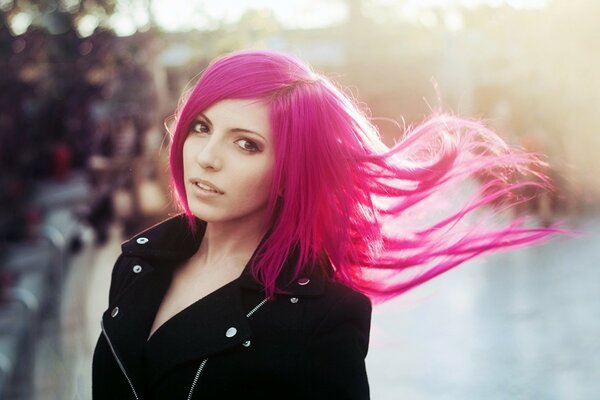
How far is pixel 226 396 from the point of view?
5.83 feet

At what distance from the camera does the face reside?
1846mm

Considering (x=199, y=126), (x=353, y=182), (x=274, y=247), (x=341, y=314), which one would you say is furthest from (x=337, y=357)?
(x=199, y=126)

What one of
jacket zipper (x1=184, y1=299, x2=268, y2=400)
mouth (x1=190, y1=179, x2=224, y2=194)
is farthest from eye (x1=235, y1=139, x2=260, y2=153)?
jacket zipper (x1=184, y1=299, x2=268, y2=400)

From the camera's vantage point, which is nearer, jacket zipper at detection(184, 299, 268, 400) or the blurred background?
jacket zipper at detection(184, 299, 268, 400)

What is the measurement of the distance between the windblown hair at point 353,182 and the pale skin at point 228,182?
0.03 m

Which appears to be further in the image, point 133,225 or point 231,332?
point 133,225

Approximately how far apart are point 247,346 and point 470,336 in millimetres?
5898

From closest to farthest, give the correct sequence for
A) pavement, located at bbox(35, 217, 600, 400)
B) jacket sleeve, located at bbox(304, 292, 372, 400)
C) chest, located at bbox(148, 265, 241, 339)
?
jacket sleeve, located at bbox(304, 292, 372, 400)
chest, located at bbox(148, 265, 241, 339)
pavement, located at bbox(35, 217, 600, 400)

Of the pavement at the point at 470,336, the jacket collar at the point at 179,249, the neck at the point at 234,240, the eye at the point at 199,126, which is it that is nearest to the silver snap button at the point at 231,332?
the jacket collar at the point at 179,249

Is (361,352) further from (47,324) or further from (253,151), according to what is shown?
(47,324)

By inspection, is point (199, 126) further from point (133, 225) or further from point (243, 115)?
point (133, 225)

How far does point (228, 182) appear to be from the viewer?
1868 millimetres

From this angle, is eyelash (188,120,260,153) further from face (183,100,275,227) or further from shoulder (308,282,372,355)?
shoulder (308,282,372,355)

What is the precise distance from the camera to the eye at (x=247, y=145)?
1.86 m
